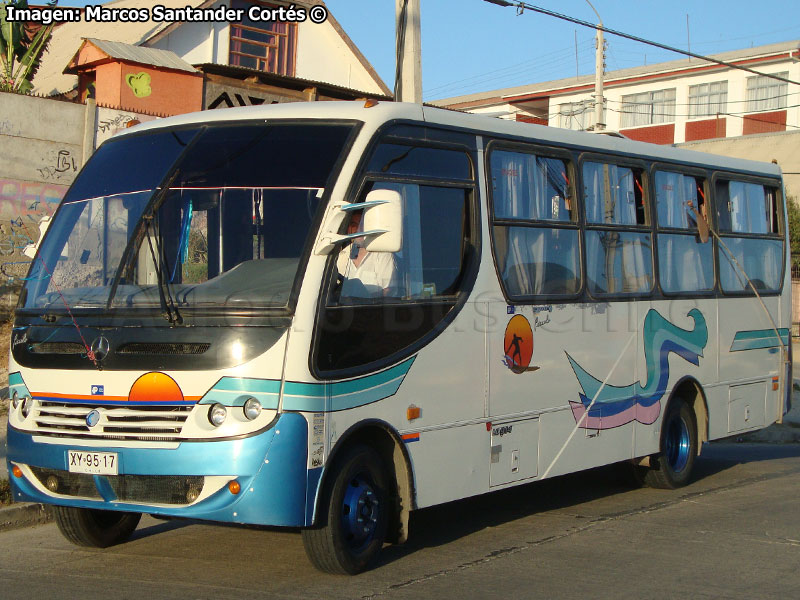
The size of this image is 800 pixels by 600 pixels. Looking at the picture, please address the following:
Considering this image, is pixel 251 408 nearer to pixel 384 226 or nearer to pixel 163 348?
pixel 163 348

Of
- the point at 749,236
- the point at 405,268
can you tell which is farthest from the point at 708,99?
the point at 405,268

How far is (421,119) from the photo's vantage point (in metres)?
7.42

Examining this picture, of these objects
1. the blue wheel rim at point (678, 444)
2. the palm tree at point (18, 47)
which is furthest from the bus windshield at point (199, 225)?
the palm tree at point (18, 47)

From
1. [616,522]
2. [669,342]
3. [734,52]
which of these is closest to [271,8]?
[669,342]

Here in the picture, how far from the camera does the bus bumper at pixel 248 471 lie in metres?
6.02

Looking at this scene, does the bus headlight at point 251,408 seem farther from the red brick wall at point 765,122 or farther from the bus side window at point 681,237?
the red brick wall at point 765,122

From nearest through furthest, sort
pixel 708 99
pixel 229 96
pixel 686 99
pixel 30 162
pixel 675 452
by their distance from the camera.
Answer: pixel 675 452, pixel 30 162, pixel 229 96, pixel 708 99, pixel 686 99

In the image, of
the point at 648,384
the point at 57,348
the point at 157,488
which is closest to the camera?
the point at 157,488

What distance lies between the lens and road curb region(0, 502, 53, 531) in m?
8.08

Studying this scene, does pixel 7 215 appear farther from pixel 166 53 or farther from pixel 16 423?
pixel 16 423

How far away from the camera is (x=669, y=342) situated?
1016cm

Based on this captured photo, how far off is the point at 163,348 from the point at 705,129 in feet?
148

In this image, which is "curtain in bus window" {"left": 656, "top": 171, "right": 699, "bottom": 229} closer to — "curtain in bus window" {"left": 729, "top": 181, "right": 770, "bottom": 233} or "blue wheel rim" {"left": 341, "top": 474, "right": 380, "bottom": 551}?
"curtain in bus window" {"left": 729, "top": 181, "right": 770, "bottom": 233}

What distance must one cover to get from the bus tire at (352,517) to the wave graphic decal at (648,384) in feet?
8.14
